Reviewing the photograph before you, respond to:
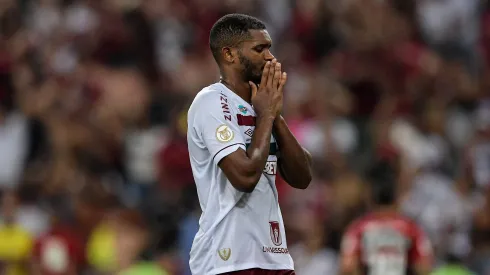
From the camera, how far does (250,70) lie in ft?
16.0

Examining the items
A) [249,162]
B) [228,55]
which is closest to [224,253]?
[249,162]

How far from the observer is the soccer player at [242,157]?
15.3 ft

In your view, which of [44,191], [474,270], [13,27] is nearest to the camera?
[474,270]

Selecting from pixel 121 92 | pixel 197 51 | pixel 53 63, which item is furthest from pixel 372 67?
pixel 53 63

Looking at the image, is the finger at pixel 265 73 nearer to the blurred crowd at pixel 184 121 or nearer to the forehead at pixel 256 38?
the forehead at pixel 256 38

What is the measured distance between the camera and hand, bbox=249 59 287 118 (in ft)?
15.6

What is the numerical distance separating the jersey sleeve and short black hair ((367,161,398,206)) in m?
3.17

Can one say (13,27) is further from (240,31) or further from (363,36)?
(240,31)

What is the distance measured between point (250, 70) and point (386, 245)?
3.05 m

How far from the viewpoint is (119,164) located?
39.0 feet

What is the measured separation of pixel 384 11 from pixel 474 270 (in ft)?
Result: 12.9

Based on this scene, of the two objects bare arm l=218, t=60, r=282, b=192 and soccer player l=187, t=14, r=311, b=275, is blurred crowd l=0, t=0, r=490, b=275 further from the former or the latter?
bare arm l=218, t=60, r=282, b=192

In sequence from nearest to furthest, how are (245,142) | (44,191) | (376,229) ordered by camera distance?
(245,142), (376,229), (44,191)

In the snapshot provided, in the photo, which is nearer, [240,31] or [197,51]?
[240,31]
